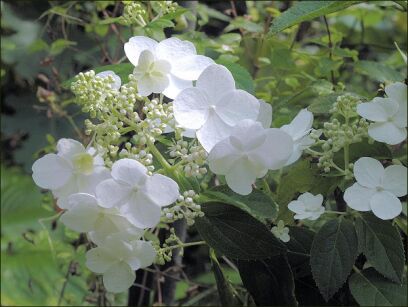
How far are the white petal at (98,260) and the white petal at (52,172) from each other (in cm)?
8

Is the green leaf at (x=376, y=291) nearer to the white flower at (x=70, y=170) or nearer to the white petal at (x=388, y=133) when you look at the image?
the white petal at (x=388, y=133)

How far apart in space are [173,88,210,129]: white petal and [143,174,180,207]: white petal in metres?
0.05

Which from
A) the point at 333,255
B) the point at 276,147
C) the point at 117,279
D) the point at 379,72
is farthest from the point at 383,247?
the point at 379,72

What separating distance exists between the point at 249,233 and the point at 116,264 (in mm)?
130

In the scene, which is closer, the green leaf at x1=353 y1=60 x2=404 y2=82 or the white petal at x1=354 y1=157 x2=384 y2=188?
the white petal at x1=354 y1=157 x2=384 y2=188

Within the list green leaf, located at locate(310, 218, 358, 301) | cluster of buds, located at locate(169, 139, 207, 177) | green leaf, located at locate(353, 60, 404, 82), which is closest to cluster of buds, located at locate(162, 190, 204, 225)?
cluster of buds, located at locate(169, 139, 207, 177)

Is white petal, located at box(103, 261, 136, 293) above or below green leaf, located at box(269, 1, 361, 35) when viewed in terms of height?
below

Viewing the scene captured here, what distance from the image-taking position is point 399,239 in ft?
2.01

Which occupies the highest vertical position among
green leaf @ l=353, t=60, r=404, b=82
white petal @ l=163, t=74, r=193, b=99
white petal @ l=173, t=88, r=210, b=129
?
white petal @ l=173, t=88, r=210, b=129

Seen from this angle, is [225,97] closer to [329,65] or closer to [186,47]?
[186,47]

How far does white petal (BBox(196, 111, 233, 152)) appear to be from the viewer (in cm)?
56

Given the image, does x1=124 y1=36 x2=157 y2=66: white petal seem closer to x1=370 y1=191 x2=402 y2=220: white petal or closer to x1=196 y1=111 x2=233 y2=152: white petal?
x1=196 y1=111 x2=233 y2=152: white petal

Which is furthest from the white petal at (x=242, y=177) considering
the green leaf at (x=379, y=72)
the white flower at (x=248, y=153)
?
the green leaf at (x=379, y=72)

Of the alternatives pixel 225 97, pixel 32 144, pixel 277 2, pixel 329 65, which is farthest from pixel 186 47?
pixel 32 144
